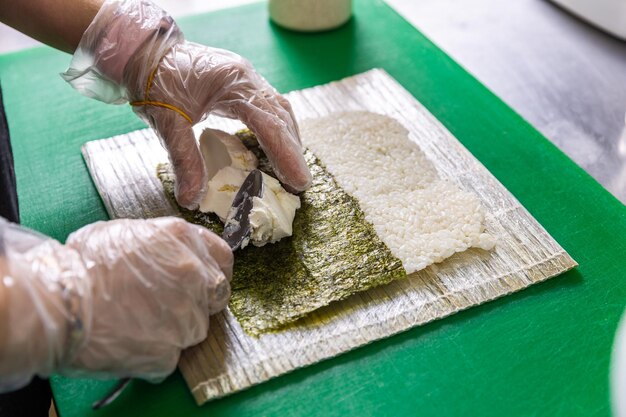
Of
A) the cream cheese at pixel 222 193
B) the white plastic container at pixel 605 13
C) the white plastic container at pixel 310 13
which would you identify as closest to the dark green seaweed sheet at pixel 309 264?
the cream cheese at pixel 222 193

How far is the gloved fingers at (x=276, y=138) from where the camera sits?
5.05 feet

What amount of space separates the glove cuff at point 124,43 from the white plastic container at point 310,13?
0.69 metres

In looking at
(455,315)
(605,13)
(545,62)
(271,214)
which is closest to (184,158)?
(271,214)

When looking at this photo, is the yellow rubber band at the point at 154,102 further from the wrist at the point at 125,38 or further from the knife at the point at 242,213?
the knife at the point at 242,213

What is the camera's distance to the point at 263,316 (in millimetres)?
1351

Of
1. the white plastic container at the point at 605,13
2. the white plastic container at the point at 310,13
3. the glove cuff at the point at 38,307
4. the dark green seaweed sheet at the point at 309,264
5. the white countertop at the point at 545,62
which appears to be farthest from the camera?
the white plastic container at the point at 605,13

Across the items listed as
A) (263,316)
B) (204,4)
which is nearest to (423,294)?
(263,316)

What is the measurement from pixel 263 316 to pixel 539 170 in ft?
2.83

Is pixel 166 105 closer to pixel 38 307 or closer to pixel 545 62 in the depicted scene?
pixel 38 307

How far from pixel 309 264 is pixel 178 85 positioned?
522 mm


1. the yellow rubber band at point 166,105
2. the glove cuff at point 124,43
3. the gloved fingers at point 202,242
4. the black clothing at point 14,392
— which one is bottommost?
the black clothing at point 14,392

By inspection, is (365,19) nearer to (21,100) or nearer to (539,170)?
(539,170)

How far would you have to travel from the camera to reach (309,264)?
1444mm

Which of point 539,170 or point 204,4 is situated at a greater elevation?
point 539,170
